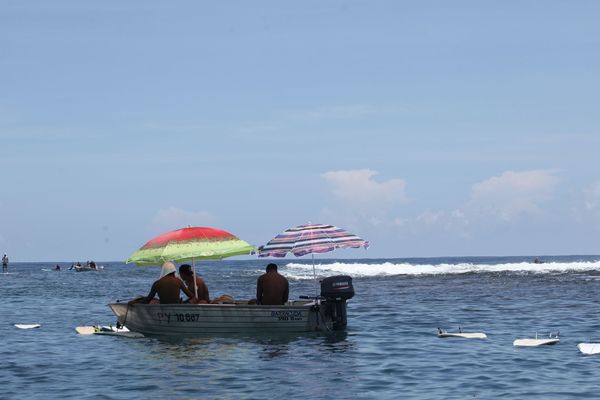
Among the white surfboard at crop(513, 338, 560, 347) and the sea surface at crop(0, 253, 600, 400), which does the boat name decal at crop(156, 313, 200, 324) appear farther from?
the white surfboard at crop(513, 338, 560, 347)

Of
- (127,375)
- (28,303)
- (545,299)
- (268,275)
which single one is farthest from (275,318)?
(28,303)

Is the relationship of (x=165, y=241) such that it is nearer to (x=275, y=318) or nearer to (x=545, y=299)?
(x=275, y=318)

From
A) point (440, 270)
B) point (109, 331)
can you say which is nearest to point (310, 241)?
point (109, 331)

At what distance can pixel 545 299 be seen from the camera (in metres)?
39.5

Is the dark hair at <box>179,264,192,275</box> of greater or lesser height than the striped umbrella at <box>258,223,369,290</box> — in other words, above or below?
below

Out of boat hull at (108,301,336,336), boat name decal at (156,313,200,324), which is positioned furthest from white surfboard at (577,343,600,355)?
boat name decal at (156,313,200,324)

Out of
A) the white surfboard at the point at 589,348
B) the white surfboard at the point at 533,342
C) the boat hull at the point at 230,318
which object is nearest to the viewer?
the white surfboard at the point at 589,348

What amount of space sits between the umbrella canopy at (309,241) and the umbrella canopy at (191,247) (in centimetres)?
95

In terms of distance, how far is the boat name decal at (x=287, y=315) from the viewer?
74.8 ft

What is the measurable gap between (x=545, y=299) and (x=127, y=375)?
26.9 meters

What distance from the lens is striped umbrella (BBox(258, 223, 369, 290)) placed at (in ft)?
77.3

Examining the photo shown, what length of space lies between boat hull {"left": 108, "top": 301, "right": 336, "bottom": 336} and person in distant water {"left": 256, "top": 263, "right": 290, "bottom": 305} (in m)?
0.40

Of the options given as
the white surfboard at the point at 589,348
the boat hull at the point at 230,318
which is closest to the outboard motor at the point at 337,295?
the boat hull at the point at 230,318

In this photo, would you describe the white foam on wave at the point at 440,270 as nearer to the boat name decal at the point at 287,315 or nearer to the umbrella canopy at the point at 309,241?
the umbrella canopy at the point at 309,241
